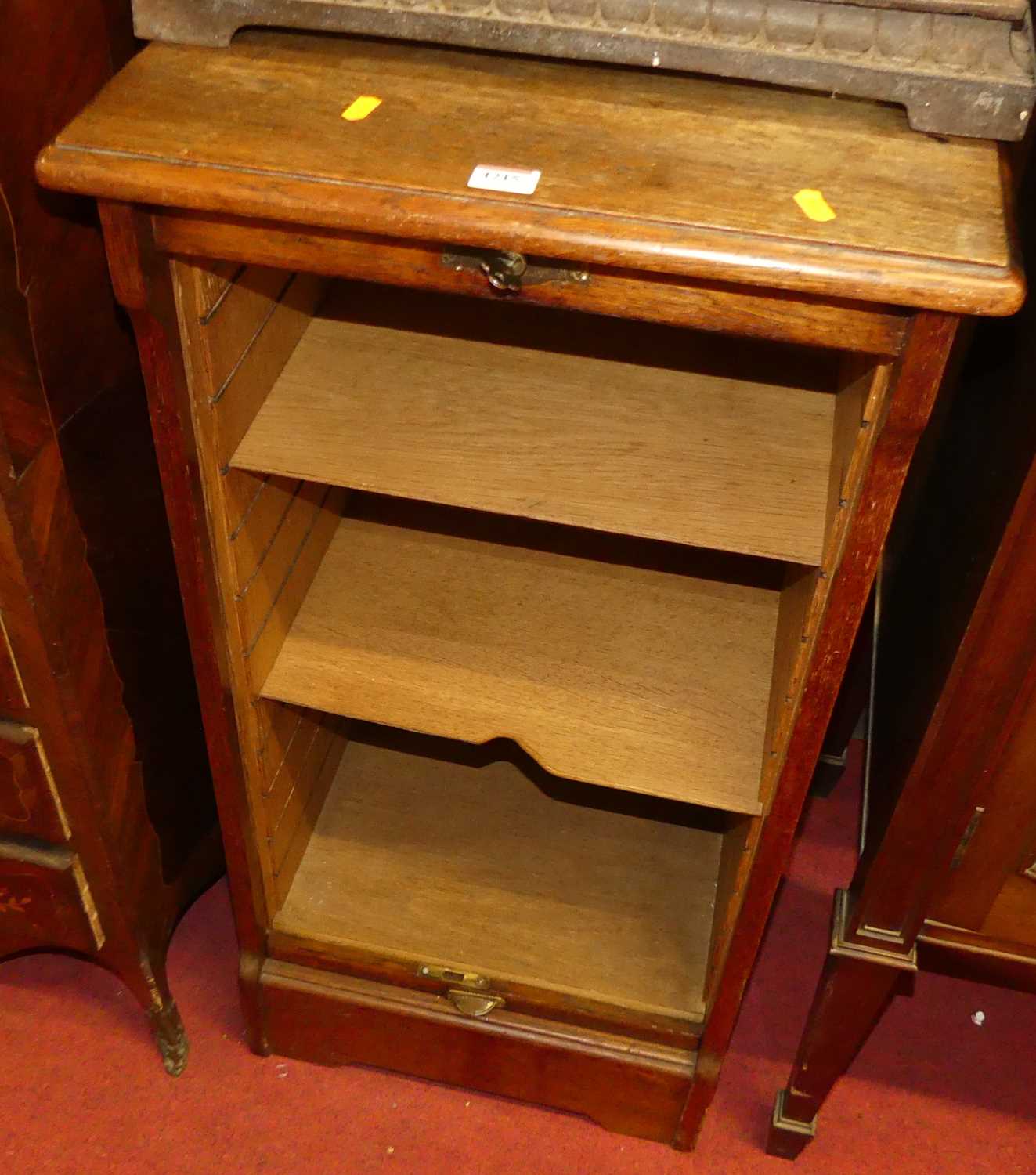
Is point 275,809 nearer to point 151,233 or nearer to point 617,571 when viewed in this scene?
point 617,571

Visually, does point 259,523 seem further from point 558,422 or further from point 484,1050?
point 484,1050

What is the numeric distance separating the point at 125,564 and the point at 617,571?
0.55m

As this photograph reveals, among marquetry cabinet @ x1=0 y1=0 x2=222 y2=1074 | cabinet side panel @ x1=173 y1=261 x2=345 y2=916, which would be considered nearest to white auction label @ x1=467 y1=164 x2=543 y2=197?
cabinet side panel @ x1=173 y1=261 x2=345 y2=916

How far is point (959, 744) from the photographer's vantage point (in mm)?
1108

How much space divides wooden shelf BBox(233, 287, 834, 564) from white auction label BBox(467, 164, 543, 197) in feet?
0.98

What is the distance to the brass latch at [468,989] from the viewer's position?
1.50 meters

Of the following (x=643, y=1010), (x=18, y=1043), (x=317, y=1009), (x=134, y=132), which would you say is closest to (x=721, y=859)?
(x=643, y=1010)

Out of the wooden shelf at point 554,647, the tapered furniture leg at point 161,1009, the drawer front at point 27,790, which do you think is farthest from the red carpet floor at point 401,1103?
the wooden shelf at point 554,647

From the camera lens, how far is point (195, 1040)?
1713mm

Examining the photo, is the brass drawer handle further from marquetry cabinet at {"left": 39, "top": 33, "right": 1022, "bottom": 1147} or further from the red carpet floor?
the red carpet floor

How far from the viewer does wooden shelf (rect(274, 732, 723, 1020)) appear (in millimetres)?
1533

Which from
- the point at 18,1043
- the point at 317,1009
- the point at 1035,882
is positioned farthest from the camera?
the point at 18,1043

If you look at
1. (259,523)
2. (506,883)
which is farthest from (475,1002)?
(259,523)

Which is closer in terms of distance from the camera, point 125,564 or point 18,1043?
point 125,564
